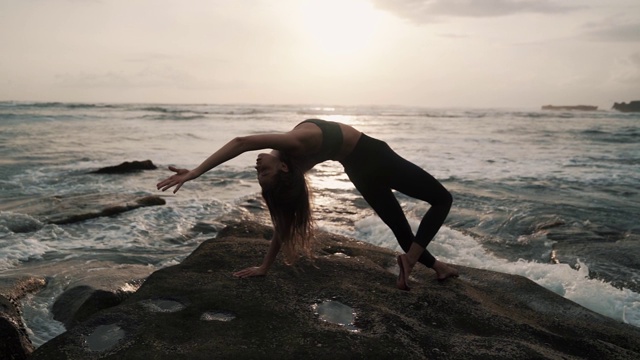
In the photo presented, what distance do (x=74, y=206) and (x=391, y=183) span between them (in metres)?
6.63

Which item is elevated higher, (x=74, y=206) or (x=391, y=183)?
(x=391, y=183)

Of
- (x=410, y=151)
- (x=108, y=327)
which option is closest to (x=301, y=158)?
(x=108, y=327)

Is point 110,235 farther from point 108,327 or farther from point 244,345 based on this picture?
point 244,345

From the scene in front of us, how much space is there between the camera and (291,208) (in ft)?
12.3

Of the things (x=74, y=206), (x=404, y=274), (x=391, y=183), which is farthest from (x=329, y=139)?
(x=74, y=206)

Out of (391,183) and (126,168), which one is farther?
(126,168)

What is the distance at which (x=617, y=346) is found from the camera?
3.37 m

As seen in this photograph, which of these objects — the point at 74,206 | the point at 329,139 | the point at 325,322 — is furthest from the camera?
the point at 74,206

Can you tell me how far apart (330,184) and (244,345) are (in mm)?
10002

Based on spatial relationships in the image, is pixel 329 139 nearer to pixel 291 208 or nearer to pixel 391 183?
pixel 291 208

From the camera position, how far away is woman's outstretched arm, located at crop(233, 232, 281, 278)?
3.84 metres

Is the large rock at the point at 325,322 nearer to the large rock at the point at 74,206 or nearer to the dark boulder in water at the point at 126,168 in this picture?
the large rock at the point at 74,206

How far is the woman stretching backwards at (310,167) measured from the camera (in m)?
3.37

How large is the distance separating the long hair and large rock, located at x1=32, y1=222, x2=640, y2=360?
0.83ft
